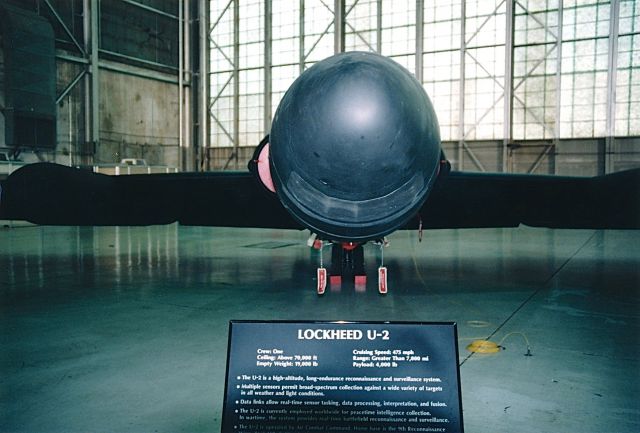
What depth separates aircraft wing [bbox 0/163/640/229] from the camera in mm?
6492

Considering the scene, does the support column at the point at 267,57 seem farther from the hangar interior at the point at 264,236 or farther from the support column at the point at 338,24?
the support column at the point at 338,24

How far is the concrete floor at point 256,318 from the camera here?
3.25 meters

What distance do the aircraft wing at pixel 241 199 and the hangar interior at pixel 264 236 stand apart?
943 mm

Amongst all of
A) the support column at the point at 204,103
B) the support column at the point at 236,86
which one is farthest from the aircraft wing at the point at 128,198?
the support column at the point at 204,103

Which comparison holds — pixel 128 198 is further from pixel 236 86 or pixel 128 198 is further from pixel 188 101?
pixel 188 101

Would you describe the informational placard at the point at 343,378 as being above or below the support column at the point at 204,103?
below

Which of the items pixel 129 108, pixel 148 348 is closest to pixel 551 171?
pixel 129 108

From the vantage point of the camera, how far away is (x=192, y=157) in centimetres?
2684

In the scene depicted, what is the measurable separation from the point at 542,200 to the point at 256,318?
4.07 m

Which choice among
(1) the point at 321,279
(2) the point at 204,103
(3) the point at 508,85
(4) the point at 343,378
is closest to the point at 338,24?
(3) the point at 508,85

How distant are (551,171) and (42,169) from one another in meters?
19.3

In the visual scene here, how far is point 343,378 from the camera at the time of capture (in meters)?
2.43

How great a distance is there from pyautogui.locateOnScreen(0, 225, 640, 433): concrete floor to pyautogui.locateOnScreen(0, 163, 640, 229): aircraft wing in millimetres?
932

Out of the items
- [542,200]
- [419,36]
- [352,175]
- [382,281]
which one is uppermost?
[419,36]
